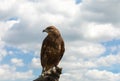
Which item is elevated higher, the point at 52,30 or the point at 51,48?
the point at 52,30

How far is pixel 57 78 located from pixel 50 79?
53 centimetres

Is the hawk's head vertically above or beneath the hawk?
above

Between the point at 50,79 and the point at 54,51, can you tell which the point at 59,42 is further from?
the point at 50,79

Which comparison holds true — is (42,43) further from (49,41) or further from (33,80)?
(33,80)

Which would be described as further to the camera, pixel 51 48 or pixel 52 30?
pixel 51 48

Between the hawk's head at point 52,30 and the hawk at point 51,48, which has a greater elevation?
the hawk's head at point 52,30

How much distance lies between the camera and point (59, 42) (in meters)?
29.9

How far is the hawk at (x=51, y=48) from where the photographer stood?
2975cm

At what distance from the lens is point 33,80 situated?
29.3m

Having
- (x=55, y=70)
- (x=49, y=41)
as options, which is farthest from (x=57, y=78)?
(x=49, y=41)

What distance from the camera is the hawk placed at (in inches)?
1171

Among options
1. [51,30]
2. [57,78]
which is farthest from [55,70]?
[51,30]

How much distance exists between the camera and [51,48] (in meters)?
29.9

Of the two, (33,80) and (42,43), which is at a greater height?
(42,43)
